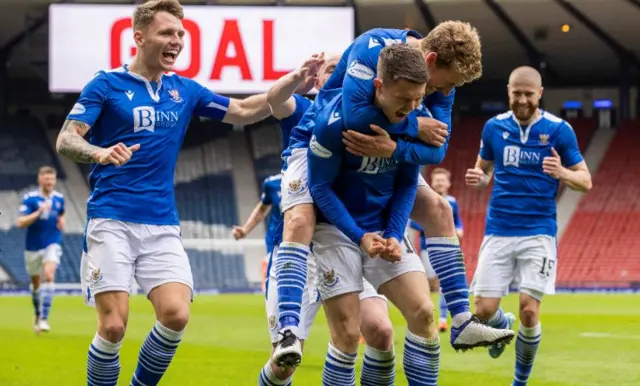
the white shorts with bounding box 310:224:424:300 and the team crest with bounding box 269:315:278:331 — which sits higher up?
the white shorts with bounding box 310:224:424:300

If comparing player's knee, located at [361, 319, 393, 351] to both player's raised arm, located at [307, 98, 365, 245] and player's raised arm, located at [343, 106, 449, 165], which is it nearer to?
player's raised arm, located at [307, 98, 365, 245]

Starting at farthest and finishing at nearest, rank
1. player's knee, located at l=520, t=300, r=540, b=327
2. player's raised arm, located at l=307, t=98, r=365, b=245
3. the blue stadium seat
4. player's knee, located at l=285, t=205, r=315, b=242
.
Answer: the blue stadium seat < player's knee, located at l=520, t=300, r=540, b=327 < player's knee, located at l=285, t=205, r=315, b=242 < player's raised arm, located at l=307, t=98, r=365, b=245

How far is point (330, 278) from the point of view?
20.2 feet

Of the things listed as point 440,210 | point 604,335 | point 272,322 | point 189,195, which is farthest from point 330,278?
point 189,195

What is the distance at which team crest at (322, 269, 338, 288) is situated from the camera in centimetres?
615

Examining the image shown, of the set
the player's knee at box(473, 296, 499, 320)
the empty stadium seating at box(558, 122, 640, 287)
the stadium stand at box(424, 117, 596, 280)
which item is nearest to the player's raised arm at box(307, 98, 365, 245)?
the player's knee at box(473, 296, 499, 320)

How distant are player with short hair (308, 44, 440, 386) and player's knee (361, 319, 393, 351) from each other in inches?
6.9

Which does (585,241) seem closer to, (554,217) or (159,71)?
(554,217)

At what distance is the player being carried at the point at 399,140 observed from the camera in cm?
580

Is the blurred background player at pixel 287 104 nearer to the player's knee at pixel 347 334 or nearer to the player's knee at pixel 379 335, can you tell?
the player's knee at pixel 347 334

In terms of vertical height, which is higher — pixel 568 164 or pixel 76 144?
pixel 76 144

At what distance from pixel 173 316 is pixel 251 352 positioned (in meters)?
6.78

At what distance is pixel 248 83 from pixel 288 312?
24.2 m

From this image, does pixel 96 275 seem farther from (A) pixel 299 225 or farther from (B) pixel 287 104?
(B) pixel 287 104
